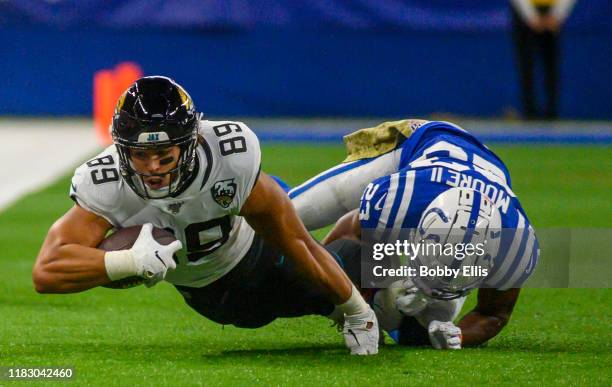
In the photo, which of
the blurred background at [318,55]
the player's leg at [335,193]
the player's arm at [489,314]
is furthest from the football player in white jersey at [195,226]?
the blurred background at [318,55]

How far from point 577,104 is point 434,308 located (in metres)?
11.5

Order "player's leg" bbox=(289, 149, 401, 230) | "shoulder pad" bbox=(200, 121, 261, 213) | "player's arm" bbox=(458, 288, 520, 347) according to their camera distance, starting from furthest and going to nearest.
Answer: "player's leg" bbox=(289, 149, 401, 230) → "player's arm" bbox=(458, 288, 520, 347) → "shoulder pad" bbox=(200, 121, 261, 213)

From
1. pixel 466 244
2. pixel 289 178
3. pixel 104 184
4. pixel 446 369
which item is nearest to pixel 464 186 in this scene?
pixel 466 244

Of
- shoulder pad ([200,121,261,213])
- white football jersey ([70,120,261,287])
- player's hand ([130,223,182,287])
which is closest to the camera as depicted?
player's hand ([130,223,182,287])

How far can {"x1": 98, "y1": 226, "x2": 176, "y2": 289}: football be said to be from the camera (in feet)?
13.4

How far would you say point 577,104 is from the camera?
1570 centimetres

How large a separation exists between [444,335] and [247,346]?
2.43 ft

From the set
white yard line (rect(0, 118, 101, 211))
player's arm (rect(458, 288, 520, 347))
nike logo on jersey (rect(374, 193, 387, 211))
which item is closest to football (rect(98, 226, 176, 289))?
nike logo on jersey (rect(374, 193, 387, 211))

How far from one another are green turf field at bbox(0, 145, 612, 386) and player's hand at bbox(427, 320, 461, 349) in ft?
0.18

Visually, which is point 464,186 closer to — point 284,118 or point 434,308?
point 434,308

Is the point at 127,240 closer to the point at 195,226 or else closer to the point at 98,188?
the point at 98,188

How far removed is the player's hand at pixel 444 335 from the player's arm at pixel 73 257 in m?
1.25

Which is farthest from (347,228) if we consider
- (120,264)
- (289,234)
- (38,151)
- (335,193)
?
(38,151)

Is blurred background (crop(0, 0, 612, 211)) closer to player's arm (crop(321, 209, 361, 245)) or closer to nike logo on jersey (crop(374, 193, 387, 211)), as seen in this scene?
player's arm (crop(321, 209, 361, 245))
